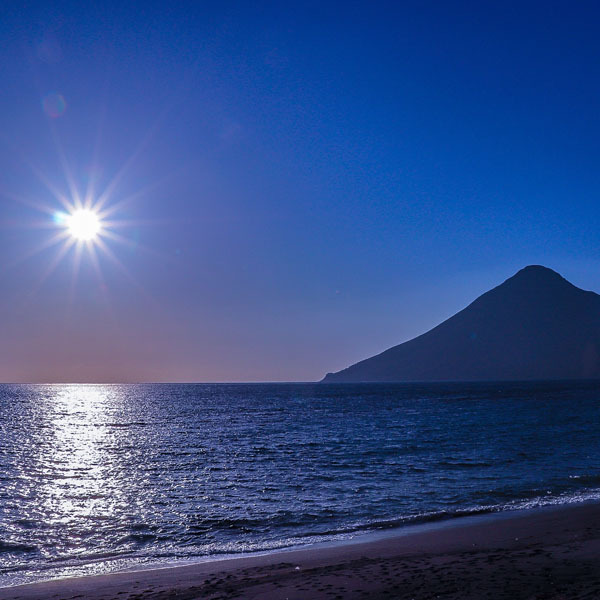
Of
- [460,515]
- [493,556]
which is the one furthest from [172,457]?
[493,556]

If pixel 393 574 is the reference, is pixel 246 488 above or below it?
above

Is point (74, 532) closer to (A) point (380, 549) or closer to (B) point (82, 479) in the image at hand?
(A) point (380, 549)

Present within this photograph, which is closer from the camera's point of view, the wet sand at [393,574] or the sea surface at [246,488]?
the wet sand at [393,574]

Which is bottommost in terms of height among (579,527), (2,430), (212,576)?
(579,527)

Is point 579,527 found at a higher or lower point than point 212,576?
lower

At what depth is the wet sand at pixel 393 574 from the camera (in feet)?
37.3

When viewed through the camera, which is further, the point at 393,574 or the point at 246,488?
the point at 246,488

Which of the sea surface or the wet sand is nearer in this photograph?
the wet sand

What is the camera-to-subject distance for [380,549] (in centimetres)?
1575

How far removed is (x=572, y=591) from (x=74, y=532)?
14966 mm

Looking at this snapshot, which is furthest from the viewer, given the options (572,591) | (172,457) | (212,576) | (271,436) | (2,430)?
(2,430)

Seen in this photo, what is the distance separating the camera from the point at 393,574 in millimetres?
12719

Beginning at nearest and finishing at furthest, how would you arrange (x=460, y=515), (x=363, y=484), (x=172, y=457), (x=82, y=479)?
1. (x=460, y=515)
2. (x=363, y=484)
3. (x=82, y=479)
4. (x=172, y=457)

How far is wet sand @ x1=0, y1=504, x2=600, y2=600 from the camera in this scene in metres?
11.4
